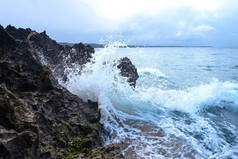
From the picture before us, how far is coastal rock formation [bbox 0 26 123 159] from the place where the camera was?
2250 mm

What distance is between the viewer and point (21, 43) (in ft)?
14.2

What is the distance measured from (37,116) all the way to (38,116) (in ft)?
0.13

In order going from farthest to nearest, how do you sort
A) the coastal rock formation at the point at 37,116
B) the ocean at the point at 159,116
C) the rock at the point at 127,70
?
1. the rock at the point at 127,70
2. the ocean at the point at 159,116
3. the coastal rock formation at the point at 37,116

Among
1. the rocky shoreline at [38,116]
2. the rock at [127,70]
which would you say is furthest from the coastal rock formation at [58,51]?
the rocky shoreline at [38,116]

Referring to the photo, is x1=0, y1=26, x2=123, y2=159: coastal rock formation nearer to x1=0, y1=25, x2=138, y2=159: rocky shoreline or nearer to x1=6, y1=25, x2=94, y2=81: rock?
x1=0, y1=25, x2=138, y2=159: rocky shoreline

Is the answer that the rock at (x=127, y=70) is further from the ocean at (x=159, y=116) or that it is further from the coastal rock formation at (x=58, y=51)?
the ocean at (x=159, y=116)

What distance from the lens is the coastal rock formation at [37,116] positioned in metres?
2.25

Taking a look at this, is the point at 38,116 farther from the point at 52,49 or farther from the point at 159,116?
the point at 52,49

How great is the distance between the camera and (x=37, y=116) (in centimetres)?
321

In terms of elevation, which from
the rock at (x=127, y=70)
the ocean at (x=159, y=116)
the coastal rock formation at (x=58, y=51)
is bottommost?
the ocean at (x=159, y=116)

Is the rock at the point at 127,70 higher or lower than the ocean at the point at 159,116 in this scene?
higher

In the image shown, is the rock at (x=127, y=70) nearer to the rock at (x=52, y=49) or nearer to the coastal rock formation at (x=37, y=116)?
the rock at (x=52, y=49)

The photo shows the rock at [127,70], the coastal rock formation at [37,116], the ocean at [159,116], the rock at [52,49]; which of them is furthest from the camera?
the rock at [127,70]

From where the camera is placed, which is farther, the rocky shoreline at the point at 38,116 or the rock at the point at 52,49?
the rock at the point at 52,49
